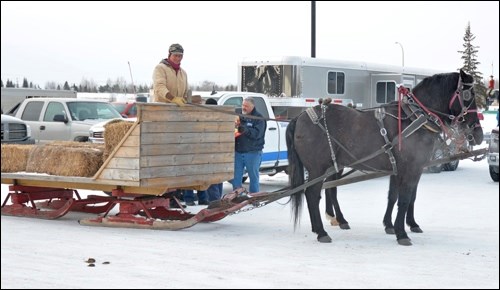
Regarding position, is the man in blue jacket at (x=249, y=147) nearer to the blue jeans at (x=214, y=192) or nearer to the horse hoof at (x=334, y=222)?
the blue jeans at (x=214, y=192)

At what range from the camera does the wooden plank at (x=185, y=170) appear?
9.21m

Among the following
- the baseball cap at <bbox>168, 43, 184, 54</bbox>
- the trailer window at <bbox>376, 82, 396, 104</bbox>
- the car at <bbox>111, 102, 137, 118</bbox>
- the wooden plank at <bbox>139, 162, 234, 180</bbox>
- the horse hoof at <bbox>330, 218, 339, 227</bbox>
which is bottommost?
the horse hoof at <bbox>330, 218, 339, 227</bbox>

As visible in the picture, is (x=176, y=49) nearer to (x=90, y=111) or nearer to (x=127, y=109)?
(x=90, y=111)

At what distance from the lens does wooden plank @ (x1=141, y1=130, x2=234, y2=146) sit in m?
9.20

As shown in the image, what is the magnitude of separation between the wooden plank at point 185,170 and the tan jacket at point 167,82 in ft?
2.81

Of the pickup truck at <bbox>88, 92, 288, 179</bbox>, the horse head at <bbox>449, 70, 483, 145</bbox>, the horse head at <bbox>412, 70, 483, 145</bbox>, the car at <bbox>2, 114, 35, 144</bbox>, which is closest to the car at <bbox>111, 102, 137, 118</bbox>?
the pickup truck at <bbox>88, 92, 288, 179</bbox>

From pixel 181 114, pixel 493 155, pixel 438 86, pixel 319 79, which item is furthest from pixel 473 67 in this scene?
pixel 319 79

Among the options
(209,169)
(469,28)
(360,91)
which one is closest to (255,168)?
(209,169)

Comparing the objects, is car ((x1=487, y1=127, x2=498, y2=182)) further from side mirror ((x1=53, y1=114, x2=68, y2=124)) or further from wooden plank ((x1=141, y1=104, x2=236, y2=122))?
side mirror ((x1=53, y1=114, x2=68, y2=124))

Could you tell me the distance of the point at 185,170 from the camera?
9.70 m

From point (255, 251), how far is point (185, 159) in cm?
182

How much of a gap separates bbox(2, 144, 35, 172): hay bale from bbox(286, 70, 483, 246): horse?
3448mm

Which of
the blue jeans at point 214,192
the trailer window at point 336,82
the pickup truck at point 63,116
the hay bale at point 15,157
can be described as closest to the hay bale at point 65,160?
the hay bale at point 15,157

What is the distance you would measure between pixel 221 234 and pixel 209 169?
3.10 feet
